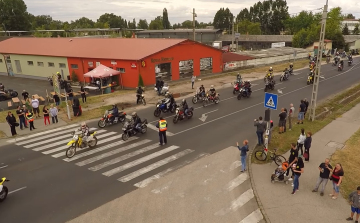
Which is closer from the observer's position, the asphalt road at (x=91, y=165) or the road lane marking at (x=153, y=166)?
the asphalt road at (x=91, y=165)


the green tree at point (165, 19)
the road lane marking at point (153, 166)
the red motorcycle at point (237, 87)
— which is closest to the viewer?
the road lane marking at point (153, 166)

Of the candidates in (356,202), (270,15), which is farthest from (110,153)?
(270,15)

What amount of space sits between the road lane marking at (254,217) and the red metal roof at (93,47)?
2324cm

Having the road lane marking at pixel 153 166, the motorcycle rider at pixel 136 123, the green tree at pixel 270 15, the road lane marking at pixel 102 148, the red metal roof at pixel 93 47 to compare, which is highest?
the green tree at pixel 270 15

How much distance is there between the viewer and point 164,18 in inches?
6033

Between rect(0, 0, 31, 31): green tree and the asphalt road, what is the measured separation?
80.7 m

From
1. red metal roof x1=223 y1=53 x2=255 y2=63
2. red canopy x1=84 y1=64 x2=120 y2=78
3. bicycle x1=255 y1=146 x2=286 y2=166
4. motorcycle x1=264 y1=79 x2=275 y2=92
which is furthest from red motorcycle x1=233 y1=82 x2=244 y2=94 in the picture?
red metal roof x1=223 y1=53 x2=255 y2=63

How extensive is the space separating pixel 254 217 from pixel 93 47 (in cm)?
3257

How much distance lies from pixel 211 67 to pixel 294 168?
97.3 feet

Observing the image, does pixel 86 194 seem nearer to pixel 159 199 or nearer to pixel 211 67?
pixel 159 199

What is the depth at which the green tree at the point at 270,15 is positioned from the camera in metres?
119

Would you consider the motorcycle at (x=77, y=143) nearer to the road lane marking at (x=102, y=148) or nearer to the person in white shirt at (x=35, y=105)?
the road lane marking at (x=102, y=148)

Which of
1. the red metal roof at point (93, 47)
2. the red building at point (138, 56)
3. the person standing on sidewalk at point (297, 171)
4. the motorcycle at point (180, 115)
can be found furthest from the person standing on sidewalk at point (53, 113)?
the person standing on sidewalk at point (297, 171)

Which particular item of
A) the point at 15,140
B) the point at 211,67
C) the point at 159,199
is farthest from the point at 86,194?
the point at 211,67
